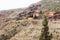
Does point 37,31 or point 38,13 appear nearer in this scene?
point 37,31

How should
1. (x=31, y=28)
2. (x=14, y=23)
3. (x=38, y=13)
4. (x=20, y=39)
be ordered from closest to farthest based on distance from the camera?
(x=20, y=39) < (x=31, y=28) < (x=14, y=23) < (x=38, y=13)

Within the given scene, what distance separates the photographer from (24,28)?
166 ft

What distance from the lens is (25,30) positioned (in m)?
48.6

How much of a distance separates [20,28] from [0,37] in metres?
5.81

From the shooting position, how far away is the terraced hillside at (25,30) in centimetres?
4340

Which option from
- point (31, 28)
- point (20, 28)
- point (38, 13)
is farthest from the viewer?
point (38, 13)

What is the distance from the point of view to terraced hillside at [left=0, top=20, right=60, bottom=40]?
43.4m

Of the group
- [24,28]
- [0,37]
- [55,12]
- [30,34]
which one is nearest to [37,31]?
[30,34]

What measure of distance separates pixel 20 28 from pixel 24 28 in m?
1.56

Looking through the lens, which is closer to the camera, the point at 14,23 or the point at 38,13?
the point at 14,23

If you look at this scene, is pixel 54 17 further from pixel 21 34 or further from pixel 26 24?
pixel 21 34

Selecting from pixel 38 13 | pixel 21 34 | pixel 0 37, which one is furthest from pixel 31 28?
pixel 38 13

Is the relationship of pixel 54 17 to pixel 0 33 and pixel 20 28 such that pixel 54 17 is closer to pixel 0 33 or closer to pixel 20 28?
pixel 20 28

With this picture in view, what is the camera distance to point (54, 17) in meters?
55.1
